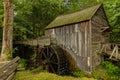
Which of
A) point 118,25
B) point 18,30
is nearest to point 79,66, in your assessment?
point 118,25

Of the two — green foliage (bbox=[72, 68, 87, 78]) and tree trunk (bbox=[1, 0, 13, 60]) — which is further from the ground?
tree trunk (bbox=[1, 0, 13, 60])

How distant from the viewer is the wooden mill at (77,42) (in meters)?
15.9

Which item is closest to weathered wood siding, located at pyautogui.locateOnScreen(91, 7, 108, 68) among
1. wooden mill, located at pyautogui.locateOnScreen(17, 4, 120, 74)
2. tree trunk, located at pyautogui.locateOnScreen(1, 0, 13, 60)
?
wooden mill, located at pyautogui.locateOnScreen(17, 4, 120, 74)

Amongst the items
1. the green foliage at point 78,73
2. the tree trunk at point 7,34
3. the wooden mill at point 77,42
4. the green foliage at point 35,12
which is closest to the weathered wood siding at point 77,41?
the wooden mill at point 77,42

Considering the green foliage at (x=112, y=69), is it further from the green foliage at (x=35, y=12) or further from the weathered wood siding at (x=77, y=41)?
the green foliage at (x=35, y=12)

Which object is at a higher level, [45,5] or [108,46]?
[45,5]

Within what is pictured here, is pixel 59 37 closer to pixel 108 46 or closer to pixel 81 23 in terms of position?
pixel 81 23

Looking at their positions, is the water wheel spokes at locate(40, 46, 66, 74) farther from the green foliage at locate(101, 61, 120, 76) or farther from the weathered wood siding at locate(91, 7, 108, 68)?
the green foliage at locate(101, 61, 120, 76)

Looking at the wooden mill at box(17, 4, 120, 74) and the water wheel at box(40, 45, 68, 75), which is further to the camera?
the water wheel at box(40, 45, 68, 75)

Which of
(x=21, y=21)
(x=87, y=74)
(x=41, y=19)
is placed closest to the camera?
(x=87, y=74)

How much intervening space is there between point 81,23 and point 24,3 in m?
12.8

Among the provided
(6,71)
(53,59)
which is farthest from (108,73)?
(6,71)

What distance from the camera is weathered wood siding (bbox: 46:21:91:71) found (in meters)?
16.0

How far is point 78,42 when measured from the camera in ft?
55.6
